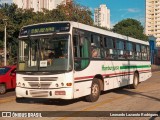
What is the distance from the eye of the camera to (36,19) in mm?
43062

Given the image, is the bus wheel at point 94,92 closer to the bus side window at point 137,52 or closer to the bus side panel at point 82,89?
the bus side panel at point 82,89

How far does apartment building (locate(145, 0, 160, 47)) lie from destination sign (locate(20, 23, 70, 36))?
159 metres

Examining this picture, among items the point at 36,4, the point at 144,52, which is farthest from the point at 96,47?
the point at 36,4

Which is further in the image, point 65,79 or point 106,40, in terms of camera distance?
point 106,40

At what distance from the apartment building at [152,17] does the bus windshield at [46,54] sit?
160 meters

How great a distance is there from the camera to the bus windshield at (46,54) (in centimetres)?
1170

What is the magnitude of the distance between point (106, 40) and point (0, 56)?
32000 millimetres

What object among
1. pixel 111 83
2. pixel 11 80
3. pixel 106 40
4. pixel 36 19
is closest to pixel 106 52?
pixel 106 40

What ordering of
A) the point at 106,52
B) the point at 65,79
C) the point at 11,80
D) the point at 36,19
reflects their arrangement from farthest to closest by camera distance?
the point at 36,19, the point at 11,80, the point at 106,52, the point at 65,79

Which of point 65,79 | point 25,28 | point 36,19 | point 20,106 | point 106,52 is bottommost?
point 20,106

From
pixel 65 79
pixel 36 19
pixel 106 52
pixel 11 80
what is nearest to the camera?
pixel 65 79

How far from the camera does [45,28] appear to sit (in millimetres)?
12336

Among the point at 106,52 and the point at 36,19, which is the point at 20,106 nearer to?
the point at 106,52

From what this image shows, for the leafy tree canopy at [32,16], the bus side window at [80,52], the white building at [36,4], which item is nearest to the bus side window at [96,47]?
the bus side window at [80,52]
